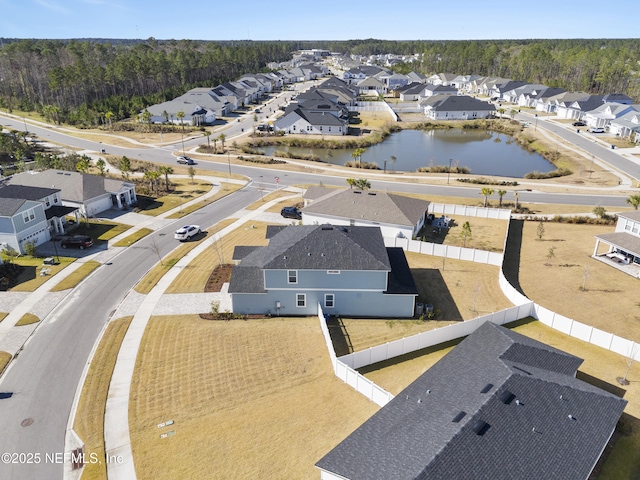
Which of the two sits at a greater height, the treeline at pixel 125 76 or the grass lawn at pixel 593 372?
the treeline at pixel 125 76

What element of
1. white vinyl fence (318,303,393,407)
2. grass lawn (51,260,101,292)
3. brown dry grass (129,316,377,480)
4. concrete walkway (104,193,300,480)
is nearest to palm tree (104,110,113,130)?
concrete walkway (104,193,300,480)

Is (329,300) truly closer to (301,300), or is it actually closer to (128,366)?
(301,300)

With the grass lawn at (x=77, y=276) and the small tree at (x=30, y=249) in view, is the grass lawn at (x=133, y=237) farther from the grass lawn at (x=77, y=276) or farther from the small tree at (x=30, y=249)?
the small tree at (x=30, y=249)

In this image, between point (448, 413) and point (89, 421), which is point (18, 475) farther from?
point (448, 413)

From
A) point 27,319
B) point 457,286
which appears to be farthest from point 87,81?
point 457,286

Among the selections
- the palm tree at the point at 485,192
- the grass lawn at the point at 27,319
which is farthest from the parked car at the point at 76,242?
the palm tree at the point at 485,192

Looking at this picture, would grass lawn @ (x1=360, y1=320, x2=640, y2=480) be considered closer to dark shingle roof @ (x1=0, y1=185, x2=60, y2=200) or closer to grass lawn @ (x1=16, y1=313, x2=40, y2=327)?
grass lawn @ (x1=16, y1=313, x2=40, y2=327)
